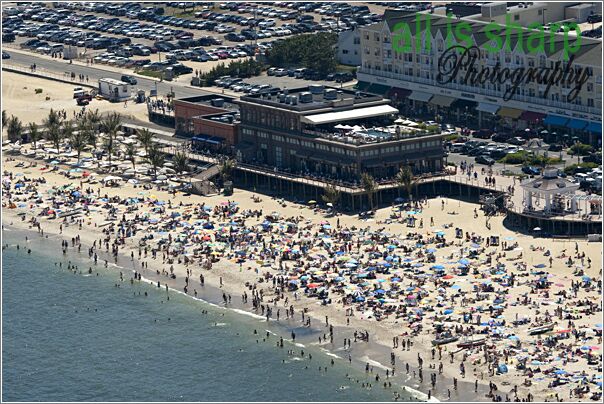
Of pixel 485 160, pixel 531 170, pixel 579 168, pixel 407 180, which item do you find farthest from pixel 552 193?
pixel 485 160

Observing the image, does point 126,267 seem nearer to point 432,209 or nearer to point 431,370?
point 432,209

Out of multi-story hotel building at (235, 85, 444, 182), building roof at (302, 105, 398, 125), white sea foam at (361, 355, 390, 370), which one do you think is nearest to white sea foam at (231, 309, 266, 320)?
white sea foam at (361, 355, 390, 370)

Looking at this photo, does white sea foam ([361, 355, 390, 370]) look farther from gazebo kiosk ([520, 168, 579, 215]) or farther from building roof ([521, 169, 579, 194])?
building roof ([521, 169, 579, 194])

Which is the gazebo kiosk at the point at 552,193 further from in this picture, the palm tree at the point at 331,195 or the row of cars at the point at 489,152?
the palm tree at the point at 331,195

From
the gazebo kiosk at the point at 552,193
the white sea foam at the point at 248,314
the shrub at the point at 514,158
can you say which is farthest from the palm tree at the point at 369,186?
the white sea foam at the point at 248,314

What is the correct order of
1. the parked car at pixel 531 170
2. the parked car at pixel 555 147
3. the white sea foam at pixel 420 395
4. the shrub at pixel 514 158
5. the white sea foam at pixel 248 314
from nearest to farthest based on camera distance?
the white sea foam at pixel 420 395, the white sea foam at pixel 248 314, the parked car at pixel 531 170, the shrub at pixel 514 158, the parked car at pixel 555 147

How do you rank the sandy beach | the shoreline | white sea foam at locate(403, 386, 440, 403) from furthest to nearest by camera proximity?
the sandy beach → the shoreline → white sea foam at locate(403, 386, 440, 403)
